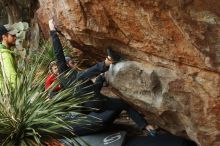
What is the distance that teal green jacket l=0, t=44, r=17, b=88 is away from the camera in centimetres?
703

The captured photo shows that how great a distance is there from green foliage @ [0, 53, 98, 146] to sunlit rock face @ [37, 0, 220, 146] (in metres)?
0.87

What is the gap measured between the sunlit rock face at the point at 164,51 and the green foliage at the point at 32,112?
0.87 meters

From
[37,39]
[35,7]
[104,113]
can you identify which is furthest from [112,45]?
[35,7]

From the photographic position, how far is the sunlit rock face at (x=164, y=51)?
5.73 metres

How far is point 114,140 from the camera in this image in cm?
758

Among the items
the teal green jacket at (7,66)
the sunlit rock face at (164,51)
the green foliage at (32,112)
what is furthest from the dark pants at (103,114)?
the teal green jacket at (7,66)

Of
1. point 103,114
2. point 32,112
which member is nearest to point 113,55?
point 103,114

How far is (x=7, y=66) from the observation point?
716 cm

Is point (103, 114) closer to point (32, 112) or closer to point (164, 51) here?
point (32, 112)

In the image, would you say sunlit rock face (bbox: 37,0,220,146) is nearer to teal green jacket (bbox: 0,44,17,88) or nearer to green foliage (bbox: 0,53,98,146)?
green foliage (bbox: 0,53,98,146)

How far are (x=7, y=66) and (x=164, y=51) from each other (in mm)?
2506

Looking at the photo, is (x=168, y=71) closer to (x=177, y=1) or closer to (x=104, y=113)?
(x=177, y=1)

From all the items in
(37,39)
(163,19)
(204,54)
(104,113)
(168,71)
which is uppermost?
(163,19)

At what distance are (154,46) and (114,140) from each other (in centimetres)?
198
